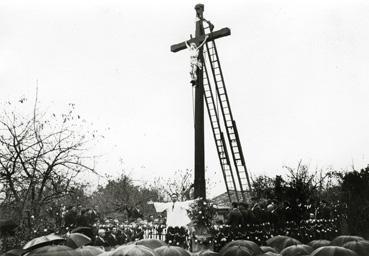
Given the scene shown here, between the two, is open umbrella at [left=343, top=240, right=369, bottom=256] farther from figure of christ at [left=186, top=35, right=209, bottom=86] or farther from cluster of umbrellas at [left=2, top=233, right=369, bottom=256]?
figure of christ at [left=186, top=35, right=209, bottom=86]

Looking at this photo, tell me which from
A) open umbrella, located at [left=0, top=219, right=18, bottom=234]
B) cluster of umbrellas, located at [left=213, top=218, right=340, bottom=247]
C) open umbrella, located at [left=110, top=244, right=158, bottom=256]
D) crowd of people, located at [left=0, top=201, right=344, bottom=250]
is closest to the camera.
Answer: open umbrella, located at [left=110, top=244, right=158, bottom=256]

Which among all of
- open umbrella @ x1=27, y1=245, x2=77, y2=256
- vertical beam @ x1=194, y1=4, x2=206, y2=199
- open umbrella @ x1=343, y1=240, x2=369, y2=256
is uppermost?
vertical beam @ x1=194, y1=4, x2=206, y2=199

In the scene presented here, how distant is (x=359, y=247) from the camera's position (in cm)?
1026

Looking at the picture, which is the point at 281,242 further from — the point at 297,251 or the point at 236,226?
the point at 236,226

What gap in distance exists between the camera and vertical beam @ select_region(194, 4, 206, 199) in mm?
15000

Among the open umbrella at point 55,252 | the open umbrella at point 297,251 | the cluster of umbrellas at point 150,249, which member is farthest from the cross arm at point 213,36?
the open umbrella at point 55,252

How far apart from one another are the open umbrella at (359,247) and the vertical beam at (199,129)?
5.64m

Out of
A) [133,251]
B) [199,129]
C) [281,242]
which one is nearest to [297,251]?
[281,242]

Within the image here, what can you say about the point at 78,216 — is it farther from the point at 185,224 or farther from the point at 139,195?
the point at 139,195

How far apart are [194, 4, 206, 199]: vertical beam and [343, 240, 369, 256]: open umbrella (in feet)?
18.5

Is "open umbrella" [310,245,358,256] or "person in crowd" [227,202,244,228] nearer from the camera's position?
"open umbrella" [310,245,358,256]

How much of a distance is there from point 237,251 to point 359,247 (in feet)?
10.1

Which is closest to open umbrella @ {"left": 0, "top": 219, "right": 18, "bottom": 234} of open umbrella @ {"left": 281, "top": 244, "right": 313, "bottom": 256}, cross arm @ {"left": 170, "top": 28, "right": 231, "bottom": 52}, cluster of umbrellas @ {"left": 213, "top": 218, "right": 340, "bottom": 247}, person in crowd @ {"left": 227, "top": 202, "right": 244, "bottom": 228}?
cluster of umbrellas @ {"left": 213, "top": 218, "right": 340, "bottom": 247}

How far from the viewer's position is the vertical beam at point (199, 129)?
15000 mm
